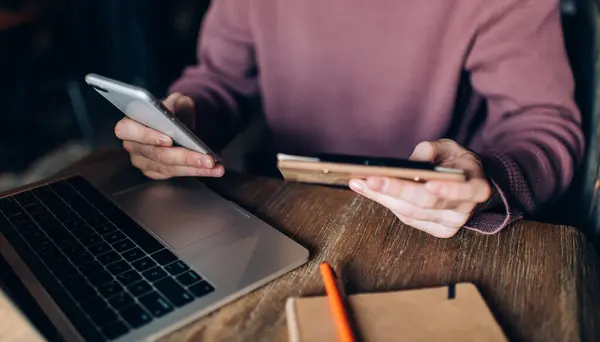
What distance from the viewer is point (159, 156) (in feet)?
2.40

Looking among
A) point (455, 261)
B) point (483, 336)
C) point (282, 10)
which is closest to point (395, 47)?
point (282, 10)

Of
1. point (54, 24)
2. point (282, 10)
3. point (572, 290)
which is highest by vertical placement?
point (282, 10)

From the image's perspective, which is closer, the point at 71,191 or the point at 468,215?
the point at 468,215

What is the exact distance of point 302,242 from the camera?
0.63m

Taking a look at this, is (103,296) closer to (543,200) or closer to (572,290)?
(572,290)

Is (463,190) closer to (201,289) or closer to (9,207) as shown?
(201,289)

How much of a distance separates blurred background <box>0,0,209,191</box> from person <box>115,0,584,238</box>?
134 cm

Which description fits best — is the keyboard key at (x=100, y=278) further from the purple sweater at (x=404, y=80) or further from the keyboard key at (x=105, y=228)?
the purple sweater at (x=404, y=80)

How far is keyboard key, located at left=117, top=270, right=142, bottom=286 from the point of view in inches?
21.7

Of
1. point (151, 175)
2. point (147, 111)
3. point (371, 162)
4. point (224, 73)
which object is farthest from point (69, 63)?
point (371, 162)

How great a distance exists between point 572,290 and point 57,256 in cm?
52

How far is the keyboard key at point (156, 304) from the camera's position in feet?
1.69

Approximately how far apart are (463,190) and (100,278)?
0.37m

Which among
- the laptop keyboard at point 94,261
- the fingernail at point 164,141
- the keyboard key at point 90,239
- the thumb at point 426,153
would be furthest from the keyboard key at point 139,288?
the thumb at point 426,153
